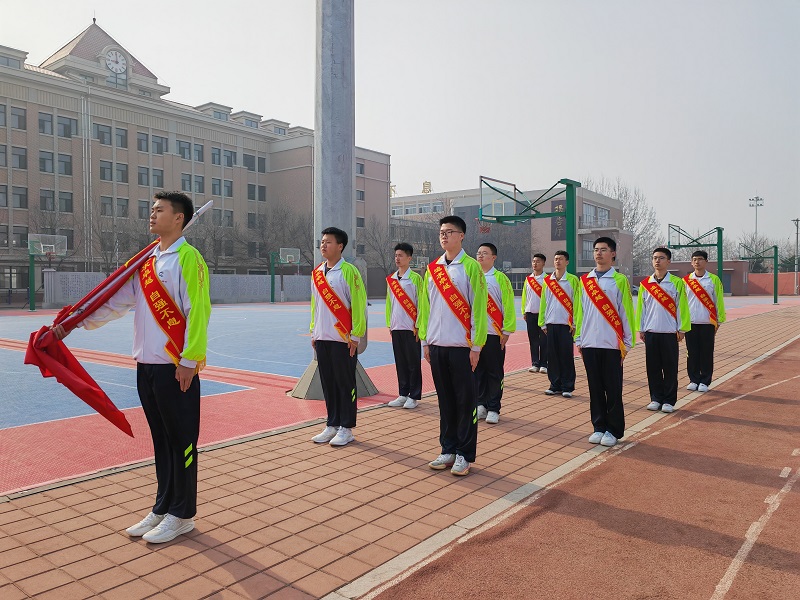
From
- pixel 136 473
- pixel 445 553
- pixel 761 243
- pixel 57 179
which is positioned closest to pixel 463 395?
pixel 445 553

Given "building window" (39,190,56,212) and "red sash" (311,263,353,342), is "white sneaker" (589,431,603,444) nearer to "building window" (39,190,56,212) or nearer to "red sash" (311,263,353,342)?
"red sash" (311,263,353,342)

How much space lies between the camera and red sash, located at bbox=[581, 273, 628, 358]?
600 cm

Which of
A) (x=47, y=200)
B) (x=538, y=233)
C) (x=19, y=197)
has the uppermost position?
(x=19, y=197)

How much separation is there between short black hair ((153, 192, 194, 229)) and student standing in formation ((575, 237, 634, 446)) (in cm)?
372

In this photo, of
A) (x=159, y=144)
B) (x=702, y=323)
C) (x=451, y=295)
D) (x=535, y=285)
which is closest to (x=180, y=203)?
(x=451, y=295)

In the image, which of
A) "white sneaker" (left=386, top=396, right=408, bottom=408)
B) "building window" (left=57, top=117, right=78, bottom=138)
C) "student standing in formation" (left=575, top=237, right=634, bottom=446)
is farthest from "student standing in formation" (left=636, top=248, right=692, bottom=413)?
"building window" (left=57, top=117, right=78, bottom=138)

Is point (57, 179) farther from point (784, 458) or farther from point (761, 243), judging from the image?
point (761, 243)

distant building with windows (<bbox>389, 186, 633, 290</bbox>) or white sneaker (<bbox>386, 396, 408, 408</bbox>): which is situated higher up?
distant building with windows (<bbox>389, 186, 633, 290</bbox>)

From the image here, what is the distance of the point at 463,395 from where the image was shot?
5.11 m

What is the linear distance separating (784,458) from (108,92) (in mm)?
48486

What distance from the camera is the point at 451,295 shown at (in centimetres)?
517

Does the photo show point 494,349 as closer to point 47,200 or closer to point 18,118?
point 47,200

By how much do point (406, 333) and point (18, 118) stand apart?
138 feet

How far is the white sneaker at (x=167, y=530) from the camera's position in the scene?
370cm
